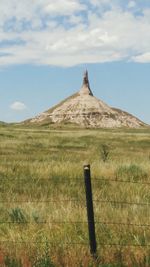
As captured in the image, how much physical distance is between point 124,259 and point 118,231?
3.81 feet

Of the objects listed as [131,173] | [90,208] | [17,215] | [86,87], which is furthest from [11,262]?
[86,87]

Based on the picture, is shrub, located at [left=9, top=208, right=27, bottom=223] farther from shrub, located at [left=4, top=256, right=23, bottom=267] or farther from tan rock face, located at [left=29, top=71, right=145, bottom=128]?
tan rock face, located at [left=29, top=71, right=145, bottom=128]

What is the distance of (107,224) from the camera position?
8.96 meters

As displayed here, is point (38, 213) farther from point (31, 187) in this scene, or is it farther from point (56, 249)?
point (31, 187)

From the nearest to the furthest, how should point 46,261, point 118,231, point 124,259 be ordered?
point 46,261 → point 124,259 → point 118,231

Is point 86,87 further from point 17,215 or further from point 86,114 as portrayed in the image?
point 17,215

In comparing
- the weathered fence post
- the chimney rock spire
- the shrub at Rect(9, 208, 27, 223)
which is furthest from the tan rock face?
the weathered fence post

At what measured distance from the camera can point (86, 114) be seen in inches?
6914

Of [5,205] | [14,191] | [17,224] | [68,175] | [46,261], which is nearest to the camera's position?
[46,261]

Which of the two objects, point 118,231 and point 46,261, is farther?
point 118,231

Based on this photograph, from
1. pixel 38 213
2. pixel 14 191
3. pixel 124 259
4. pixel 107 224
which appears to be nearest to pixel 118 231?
pixel 107 224

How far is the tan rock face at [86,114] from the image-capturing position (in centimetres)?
17488

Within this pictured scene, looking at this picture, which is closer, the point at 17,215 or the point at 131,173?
the point at 17,215

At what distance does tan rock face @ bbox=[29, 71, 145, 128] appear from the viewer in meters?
175
